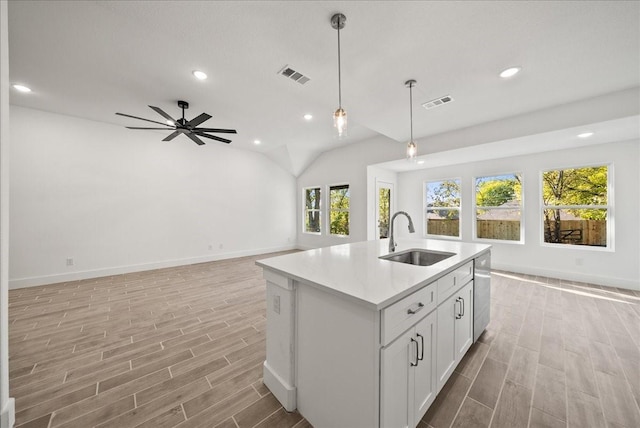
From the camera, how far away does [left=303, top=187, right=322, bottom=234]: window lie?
7070 millimetres

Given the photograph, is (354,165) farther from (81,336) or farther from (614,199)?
(81,336)

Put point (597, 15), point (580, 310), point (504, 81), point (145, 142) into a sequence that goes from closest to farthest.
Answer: point (597, 15), point (504, 81), point (580, 310), point (145, 142)

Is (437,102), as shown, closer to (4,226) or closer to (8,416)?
(4,226)

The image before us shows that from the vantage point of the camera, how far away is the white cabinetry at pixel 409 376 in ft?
3.39

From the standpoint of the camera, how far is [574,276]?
399 cm

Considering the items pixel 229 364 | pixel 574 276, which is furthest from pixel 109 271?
pixel 574 276

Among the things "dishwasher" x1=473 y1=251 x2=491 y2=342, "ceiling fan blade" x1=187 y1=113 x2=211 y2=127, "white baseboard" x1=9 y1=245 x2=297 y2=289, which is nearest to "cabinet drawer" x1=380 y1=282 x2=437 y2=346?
"dishwasher" x1=473 y1=251 x2=491 y2=342

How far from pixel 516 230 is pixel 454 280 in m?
4.18

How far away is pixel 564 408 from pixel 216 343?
2650 mm

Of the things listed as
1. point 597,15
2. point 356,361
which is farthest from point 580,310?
point 356,361

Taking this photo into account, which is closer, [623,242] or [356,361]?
[356,361]

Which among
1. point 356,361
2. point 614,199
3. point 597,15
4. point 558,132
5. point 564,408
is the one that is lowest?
point 564,408

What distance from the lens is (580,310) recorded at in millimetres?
2842

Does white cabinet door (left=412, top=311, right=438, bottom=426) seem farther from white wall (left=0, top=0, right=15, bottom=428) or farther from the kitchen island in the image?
white wall (left=0, top=0, right=15, bottom=428)
